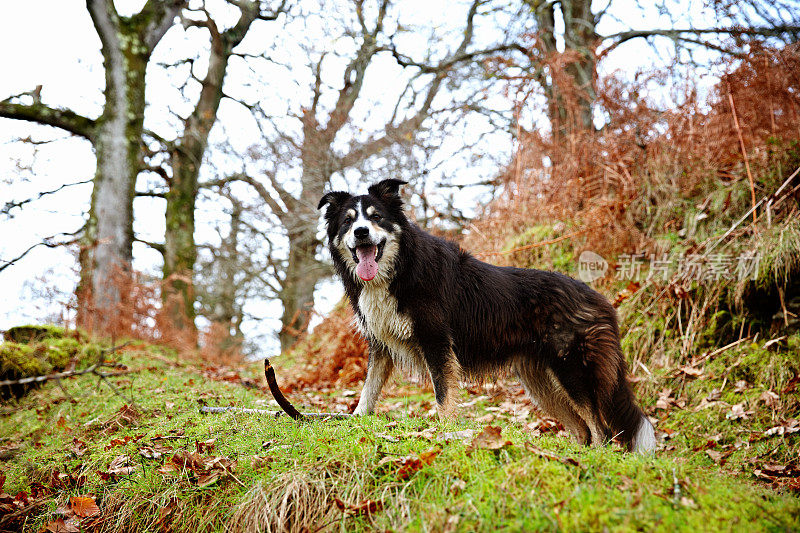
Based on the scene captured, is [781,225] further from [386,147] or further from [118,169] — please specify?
[118,169]

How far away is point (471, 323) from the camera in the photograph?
483cm

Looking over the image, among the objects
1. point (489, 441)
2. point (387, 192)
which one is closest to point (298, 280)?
point (387, 192)

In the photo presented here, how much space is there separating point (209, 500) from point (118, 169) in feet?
35.1

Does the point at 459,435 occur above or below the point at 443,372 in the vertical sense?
below

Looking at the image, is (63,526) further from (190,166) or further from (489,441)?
(190,166)

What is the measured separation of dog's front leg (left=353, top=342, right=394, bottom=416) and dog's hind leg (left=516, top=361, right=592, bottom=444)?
136 centimetres

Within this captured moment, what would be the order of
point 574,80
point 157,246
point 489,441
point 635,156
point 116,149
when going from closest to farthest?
point 489,441
point 635,156
point 574,80
point 116,149
point 157,246

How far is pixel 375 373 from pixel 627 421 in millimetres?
2411

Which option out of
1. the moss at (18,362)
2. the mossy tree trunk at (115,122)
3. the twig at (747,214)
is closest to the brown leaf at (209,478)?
the moss at (18,362)

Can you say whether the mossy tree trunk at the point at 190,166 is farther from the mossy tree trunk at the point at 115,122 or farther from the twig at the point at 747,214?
the twig at the point at 747,214

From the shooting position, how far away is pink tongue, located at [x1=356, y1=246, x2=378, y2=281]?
181 inches

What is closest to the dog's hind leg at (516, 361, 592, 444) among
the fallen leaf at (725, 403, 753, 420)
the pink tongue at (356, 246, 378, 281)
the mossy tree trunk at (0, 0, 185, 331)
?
the fallen leaf at (725, 403, 753, 420)

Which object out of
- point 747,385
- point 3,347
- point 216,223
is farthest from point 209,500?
point 216,223

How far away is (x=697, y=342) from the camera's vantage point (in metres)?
5.97
